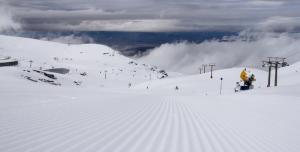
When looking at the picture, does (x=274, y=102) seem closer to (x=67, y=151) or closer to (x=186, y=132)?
(x=186, y=132)

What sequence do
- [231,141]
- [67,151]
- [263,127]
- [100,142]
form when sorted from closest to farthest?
[67,151] < [100,142] < [231,141] < [263,127]

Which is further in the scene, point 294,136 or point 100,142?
point 294,136

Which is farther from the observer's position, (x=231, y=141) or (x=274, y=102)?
(x=274, y=102)

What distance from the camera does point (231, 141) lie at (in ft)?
44.8

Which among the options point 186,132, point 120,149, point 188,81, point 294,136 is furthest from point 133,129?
point 188,81

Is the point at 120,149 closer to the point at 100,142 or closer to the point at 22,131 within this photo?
the point at 100,142

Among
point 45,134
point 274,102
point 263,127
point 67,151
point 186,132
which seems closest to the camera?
point 67,151

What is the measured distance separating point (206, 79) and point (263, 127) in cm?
8153

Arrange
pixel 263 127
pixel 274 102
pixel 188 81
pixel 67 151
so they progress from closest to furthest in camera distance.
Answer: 1. pixel 67 151
2. pixel 263 127
3. pixel 274 102
4. pixel 188 81

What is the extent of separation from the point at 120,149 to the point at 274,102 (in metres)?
19.4

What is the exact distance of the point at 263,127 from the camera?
1805 centimetres

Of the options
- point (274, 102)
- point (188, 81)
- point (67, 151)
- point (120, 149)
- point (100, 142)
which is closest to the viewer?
point (67, 151)

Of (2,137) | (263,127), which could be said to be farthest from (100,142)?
(263,127)

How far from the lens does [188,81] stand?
98438 millimetres
